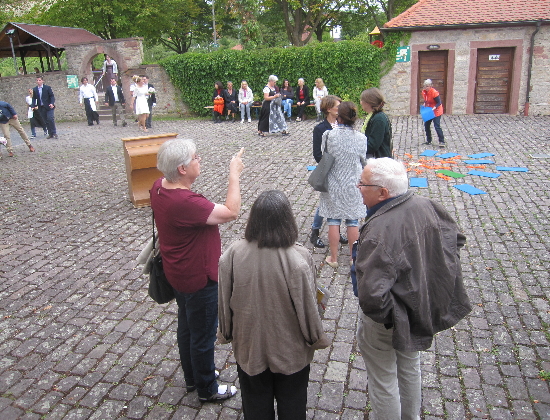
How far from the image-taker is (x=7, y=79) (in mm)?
22188

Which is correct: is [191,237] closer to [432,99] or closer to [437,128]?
[432,99]

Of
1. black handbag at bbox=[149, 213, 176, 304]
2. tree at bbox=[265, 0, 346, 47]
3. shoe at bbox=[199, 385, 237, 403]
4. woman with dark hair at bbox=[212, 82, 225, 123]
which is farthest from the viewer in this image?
tree at bbox=[265, 0, 346, 47]

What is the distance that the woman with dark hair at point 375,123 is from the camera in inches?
207

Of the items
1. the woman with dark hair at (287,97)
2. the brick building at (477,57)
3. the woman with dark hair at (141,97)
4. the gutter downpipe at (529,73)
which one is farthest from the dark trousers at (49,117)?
the gutter downpipe at (529,73)

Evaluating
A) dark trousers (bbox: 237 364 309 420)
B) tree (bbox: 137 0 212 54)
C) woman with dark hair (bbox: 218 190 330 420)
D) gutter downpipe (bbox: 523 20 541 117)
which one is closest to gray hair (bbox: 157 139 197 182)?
woman with dark hair (bbox: 218 190 330 420)

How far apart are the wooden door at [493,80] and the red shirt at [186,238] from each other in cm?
1798

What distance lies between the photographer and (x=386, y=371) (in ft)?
8.89

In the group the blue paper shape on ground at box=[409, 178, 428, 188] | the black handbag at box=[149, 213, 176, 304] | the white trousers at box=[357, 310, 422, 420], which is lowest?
the blue paper shape on ground at box=[409, 178, 428, 188]

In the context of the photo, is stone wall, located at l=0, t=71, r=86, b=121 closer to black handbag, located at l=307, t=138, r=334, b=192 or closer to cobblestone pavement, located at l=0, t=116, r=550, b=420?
cobblestone pavement, located at l=0, t=116, r=550, b=420

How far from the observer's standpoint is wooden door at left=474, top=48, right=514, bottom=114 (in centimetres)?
1791

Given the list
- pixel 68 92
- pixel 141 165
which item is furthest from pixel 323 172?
pixel 68 92

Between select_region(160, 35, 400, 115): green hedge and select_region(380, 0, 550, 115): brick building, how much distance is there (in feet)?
2.87

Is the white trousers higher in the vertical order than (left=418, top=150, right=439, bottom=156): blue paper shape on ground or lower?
higher

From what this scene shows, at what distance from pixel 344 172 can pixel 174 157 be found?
2.46m
